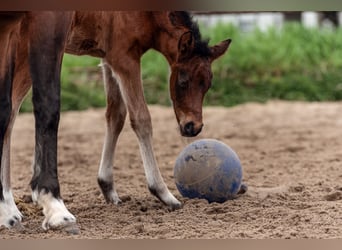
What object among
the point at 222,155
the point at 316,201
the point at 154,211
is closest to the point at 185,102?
the point at 222,155

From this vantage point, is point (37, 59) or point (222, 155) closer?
point (37, 59)

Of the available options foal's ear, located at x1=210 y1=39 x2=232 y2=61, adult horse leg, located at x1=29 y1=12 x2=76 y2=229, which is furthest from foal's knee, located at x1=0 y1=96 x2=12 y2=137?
foal's ear, located at x1=210 y1=39 x2=232 y2=61

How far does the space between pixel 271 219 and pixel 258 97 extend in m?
7.74

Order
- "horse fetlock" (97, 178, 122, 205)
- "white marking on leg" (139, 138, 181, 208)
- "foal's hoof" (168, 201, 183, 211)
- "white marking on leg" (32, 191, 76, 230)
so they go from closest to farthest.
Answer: "white marking on leg" (32, 191, 76, 230) → "foal's hoof" (168, 201, 183, 211) → "white marking on leg" (139, 138, 181, 208) → "horse fetlock" (97, 178, 122, 205)

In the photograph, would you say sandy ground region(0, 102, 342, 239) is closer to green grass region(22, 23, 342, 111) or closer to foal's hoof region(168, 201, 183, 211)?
foal's hoof region(168, 201, 183, 211)

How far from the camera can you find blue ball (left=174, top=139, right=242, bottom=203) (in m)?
4.84

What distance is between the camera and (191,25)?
5.10m

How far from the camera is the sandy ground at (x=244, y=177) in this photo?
3.99m

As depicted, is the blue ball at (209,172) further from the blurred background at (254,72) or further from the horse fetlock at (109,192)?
the blurred background at (254,72)

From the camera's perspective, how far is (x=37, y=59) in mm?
3980

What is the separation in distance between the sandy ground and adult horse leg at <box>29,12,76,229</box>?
0.28 m

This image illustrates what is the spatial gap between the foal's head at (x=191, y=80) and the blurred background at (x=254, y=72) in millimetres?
6581

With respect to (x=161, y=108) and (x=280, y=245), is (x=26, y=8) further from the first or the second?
(x=161, y=108)

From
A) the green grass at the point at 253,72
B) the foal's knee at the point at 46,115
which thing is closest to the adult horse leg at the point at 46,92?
the foal's knee at the point at 46,115
